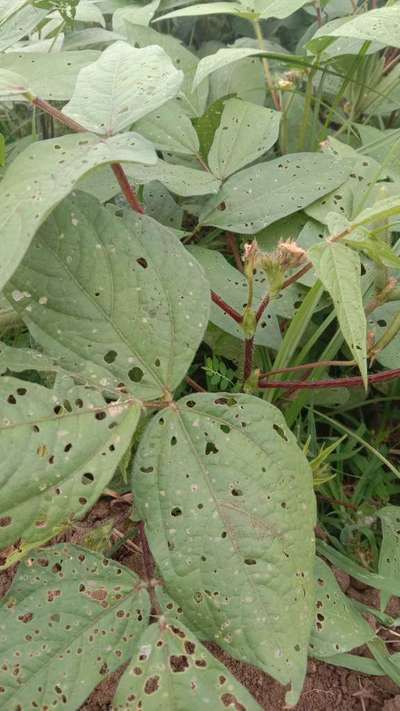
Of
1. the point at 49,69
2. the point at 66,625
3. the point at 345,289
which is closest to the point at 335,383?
the point at 345,289

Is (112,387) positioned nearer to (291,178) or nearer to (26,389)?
(26,389)

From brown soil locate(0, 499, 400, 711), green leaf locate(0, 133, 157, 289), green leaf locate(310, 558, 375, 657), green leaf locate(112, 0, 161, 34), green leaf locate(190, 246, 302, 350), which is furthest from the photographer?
green leaf locate(112, 0, 161, 34)

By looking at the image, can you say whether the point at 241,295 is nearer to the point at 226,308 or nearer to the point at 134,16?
the point at 226,308

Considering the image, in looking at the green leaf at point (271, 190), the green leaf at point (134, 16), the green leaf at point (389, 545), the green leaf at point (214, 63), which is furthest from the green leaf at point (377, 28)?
the green leaf at point (389, 545)

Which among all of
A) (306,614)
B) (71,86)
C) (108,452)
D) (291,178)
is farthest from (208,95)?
(306,614)

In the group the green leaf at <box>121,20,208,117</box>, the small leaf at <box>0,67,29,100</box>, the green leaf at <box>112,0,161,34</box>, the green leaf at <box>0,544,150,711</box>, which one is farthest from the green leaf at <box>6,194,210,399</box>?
the green leaf at <box>112,0,161,34</box>

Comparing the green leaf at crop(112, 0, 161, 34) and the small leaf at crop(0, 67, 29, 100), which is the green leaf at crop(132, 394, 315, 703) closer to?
the small leaf at crop(0, 67, 29, 100)

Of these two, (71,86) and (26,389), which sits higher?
(71,86)
